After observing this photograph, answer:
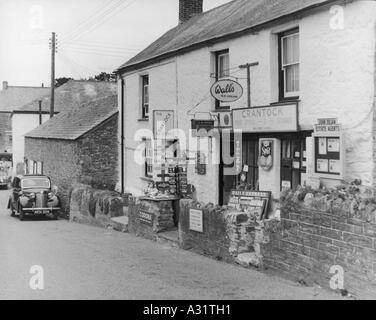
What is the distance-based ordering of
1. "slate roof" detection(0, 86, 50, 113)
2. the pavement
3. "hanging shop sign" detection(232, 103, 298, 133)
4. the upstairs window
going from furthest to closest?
1. "slate roof" detection(0, 86, 50, 113)
2. the upstairs window
3. "hanging shop sign" detection(232, 103, 298, 133)
4. the pavement

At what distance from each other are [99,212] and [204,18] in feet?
25.7

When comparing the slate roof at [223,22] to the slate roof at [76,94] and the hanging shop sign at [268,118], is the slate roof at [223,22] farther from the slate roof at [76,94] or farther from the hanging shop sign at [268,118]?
the slate roof at [76,94]

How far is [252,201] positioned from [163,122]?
5.16 metres

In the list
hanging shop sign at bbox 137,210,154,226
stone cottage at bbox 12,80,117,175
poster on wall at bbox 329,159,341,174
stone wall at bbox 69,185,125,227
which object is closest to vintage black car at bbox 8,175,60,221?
stone wall at bbox 69,185,125,227

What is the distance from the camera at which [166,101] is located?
17078mm

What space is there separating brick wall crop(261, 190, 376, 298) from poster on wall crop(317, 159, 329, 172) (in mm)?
1630

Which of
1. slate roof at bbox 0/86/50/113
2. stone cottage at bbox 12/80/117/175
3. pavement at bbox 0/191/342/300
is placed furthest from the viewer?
slate roof at bbox 0/86/50/113

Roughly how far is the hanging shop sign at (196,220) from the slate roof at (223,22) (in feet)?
14.9

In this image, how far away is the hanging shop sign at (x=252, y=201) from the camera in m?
12.0

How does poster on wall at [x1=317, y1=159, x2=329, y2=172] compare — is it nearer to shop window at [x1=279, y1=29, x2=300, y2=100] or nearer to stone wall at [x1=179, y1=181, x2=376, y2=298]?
stone wall at [x1=179, y1=181, x2=376, y2=298]

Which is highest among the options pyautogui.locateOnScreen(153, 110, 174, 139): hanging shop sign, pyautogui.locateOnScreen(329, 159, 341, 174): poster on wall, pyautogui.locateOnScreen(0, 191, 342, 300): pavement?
pyautogui.locateOnScreen(153, 110, 174, 139): hanging shop sign

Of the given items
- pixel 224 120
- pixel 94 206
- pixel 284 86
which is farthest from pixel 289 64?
pixel 94 206

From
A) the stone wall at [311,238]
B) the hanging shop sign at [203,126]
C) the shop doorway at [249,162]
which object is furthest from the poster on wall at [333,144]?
the hanging shop sign at [203,126]

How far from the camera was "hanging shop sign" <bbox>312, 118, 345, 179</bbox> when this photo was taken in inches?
372
